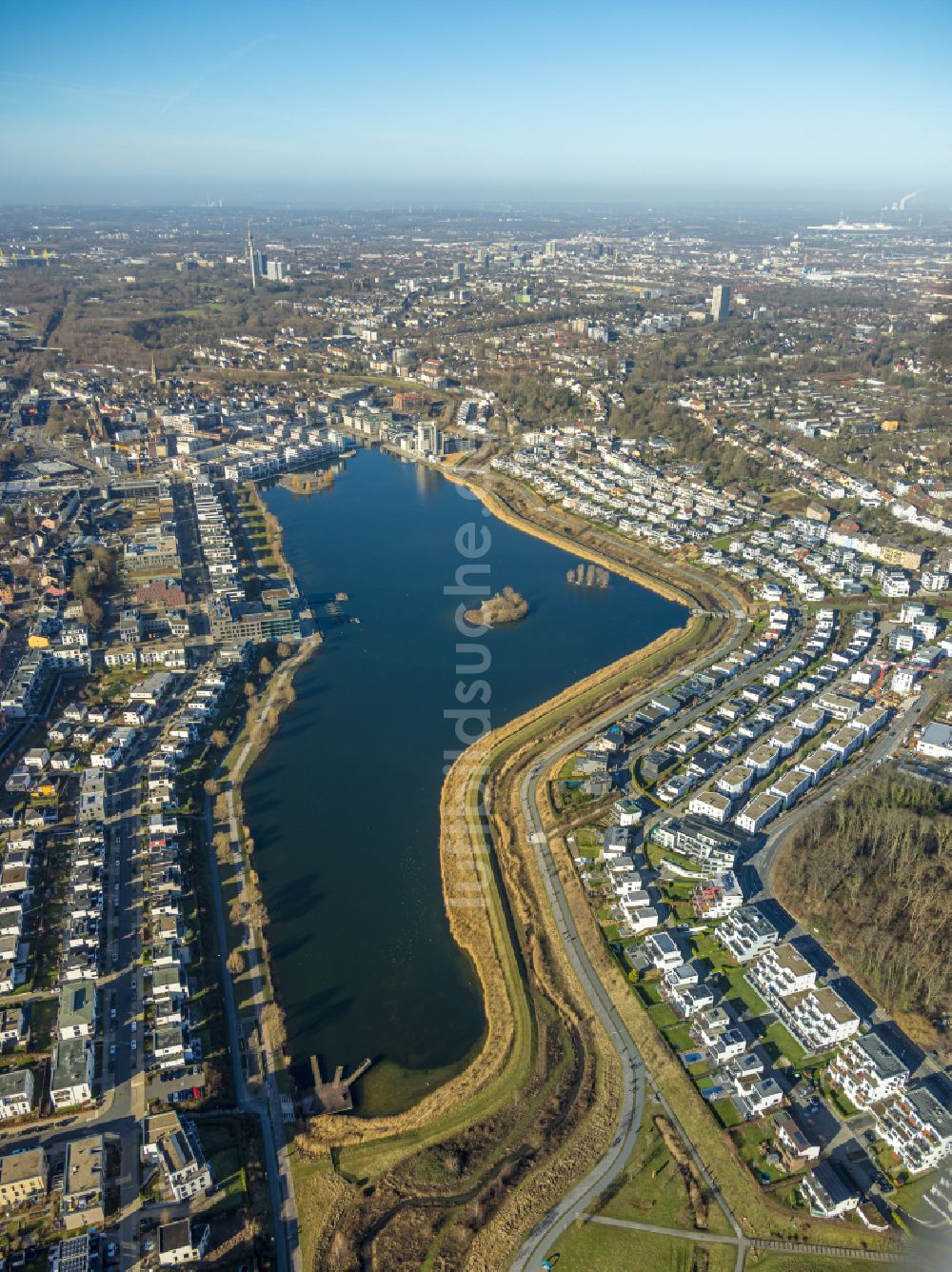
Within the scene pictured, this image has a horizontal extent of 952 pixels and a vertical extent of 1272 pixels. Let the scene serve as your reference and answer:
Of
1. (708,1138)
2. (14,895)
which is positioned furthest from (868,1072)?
(14,895)

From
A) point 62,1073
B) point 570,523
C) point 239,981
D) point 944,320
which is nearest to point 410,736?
point 239,981

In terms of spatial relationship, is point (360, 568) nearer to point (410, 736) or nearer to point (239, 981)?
point (410, 736)

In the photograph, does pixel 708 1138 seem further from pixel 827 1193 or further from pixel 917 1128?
pixel 917 1128

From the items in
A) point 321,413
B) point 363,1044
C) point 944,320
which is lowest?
point 363,1044

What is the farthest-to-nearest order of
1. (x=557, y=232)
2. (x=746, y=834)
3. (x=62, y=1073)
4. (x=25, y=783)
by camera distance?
(x=557, y=232) < (x=25, y=783) < (x=746, y=834) < (x=62, y=1073)

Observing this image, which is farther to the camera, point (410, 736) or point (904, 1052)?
point (410, 736)

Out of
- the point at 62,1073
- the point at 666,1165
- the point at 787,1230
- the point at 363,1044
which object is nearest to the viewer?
the point at 787,1230

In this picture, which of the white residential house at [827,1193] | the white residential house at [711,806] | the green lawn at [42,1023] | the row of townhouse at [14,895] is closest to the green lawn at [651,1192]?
the white residential house at [827,1193]

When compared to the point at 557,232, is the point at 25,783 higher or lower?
lower
